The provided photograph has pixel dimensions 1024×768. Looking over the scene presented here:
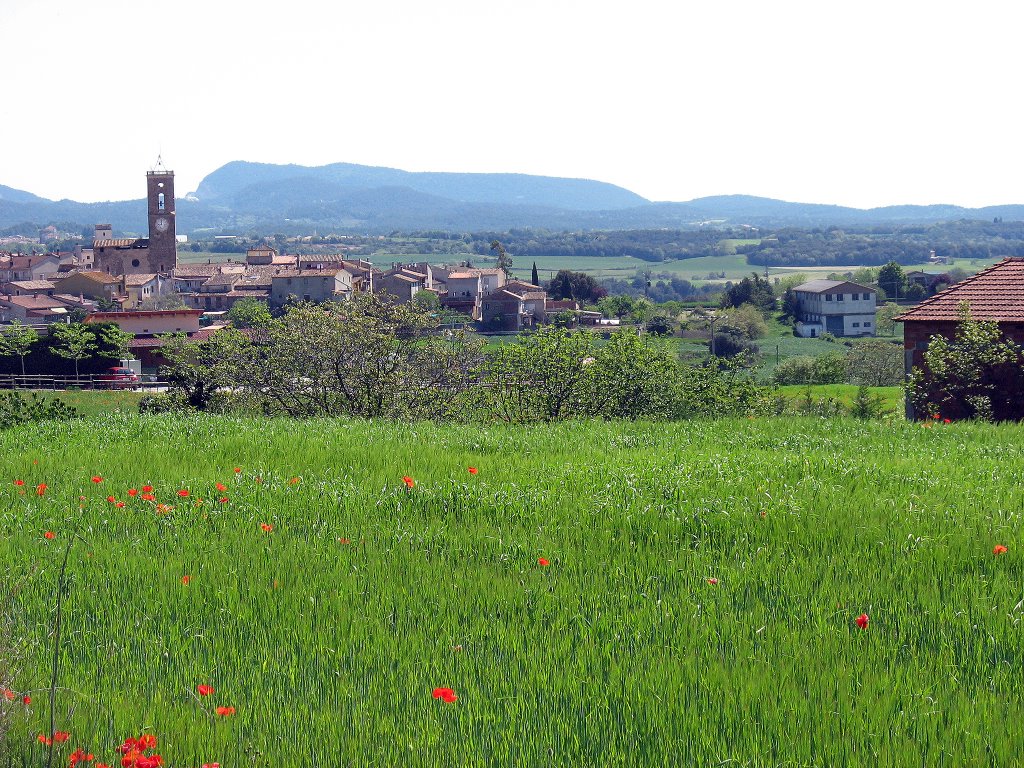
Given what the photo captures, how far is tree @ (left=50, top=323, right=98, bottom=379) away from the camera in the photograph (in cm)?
5203

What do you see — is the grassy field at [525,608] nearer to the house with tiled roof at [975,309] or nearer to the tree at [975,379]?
the tree at [975,379]

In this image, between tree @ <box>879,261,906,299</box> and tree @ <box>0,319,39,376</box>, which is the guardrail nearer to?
tree @ <box>0,319,39,376</box>

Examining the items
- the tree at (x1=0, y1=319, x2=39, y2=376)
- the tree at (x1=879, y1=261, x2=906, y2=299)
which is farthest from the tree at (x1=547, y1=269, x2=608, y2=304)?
the tree at (x1=0, y1=319, x2=39, y2=376)

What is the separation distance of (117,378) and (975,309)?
1620 inches

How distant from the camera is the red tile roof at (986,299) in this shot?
23375mm

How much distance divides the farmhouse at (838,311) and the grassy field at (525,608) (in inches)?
4191

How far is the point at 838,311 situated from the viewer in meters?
114

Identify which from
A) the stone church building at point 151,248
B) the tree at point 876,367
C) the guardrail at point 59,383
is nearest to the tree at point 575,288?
the stone church building at point 151,248

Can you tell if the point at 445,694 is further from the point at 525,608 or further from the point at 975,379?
the point at 975,379

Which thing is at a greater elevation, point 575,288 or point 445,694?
point 575,288

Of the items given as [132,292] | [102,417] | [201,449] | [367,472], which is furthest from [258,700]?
[132,292]

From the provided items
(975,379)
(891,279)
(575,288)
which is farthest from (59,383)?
(891,279)

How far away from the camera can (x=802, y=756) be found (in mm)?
4355

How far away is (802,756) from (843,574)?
2.73 meters
